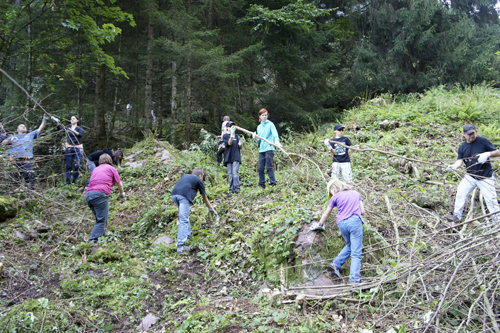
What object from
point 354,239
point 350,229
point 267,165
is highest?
point 267,165

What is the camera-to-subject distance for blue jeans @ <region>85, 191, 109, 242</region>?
21.4 ft

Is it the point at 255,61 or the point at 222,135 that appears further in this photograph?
the point at 255,61

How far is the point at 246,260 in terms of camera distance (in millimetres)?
5766

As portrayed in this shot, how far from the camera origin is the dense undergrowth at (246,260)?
157 inches

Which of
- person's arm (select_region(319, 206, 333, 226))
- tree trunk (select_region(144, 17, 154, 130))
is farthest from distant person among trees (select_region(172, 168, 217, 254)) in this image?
tree trunk (select_region(144, 17, 154, 130))

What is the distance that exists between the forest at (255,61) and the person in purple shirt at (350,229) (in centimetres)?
696

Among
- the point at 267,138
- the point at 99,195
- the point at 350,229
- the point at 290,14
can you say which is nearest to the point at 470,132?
the point at 350,229

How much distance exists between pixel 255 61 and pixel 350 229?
11816 mm

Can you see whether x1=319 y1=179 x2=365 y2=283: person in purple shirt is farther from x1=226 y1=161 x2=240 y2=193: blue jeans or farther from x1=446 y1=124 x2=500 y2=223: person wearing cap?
x1=226 y1=161 x2=240 y2=193: blue jeans

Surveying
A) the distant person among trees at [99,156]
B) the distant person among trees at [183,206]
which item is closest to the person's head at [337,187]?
the distant person among trees at [183,206]

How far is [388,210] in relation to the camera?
5805mm

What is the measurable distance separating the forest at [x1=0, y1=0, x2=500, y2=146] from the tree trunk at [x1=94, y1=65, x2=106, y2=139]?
48 millimetres

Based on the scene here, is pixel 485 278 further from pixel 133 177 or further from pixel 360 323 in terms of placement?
pixel 133 177

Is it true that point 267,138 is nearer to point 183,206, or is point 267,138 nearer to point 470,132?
point 183,206
